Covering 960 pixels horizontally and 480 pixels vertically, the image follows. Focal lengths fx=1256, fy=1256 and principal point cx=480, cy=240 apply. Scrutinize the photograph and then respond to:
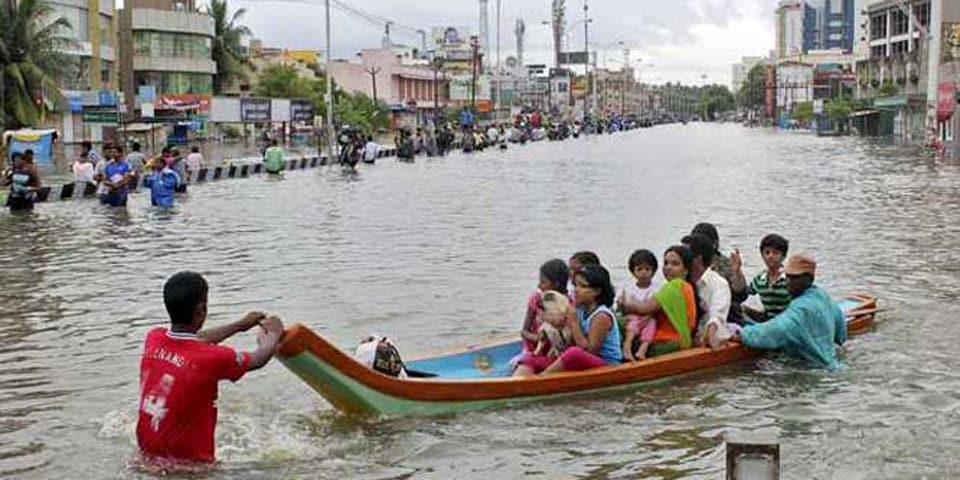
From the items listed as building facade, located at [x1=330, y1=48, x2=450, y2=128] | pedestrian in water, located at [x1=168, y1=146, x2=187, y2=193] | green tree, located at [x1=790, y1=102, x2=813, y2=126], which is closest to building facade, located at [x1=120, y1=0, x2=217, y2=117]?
building facade, located at [x1=330, y1=48, x2=450, y2=128]

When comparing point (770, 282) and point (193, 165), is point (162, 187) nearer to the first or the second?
point (193, 165)

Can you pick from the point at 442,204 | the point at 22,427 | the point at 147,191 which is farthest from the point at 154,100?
the point at 22,427

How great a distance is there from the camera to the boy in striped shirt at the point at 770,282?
11242mm

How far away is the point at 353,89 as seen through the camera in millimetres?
119000

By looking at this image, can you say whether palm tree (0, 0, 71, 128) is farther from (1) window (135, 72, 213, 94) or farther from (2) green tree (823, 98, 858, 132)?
(2) green tree (823, 98, 858, 132)

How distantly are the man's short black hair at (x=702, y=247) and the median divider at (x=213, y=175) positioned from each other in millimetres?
20254

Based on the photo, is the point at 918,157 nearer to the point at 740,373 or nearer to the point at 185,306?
the point at 740,373

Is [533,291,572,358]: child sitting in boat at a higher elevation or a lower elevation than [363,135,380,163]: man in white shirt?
lower

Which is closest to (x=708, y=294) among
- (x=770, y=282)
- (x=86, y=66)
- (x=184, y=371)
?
(x=770, y=282)

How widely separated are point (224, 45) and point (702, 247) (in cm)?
8233

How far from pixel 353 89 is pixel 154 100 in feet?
147

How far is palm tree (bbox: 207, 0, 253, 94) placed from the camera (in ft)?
291

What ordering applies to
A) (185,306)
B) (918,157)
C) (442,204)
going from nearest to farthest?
(185,306), (442,204), (918,157)

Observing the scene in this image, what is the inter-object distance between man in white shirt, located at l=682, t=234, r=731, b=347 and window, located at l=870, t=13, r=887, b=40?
118 metres
